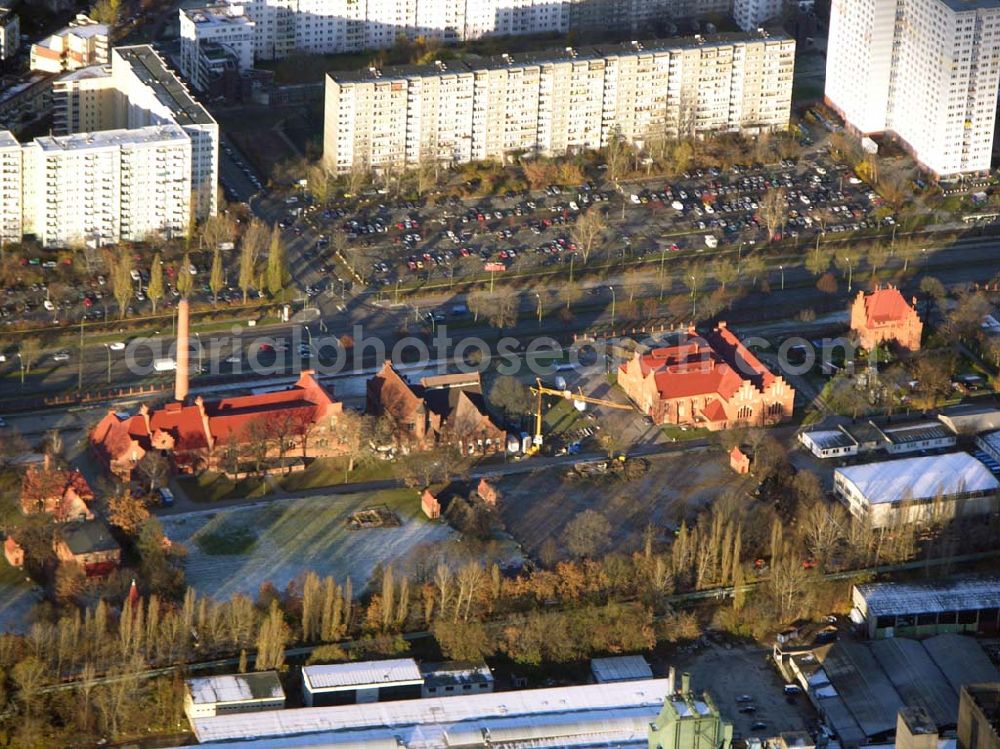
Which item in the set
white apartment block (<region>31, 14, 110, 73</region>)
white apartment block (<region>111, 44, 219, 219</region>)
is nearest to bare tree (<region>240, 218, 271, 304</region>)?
white apartment block (<region>111, 44, 219, 219</region>)

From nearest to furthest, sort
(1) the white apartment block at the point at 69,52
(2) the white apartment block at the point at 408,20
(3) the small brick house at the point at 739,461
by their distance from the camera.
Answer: (3) the small brick house at the point at 739,461, (1) the white apartment block at the point at 69,52, (2) the white apartment block at the point at 408,20

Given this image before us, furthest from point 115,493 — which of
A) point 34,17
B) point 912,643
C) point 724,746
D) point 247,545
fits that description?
point 34,17

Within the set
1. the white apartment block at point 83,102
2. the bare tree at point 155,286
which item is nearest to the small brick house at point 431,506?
the bare tree at point 155,286

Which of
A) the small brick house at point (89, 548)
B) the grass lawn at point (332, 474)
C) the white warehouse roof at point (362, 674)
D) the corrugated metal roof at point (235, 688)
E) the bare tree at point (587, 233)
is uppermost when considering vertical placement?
the bare tree at point (587, 233)

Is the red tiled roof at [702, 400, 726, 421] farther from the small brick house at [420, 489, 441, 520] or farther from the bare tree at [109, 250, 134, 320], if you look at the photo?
the bare tree at [109, 250, 134, 320]

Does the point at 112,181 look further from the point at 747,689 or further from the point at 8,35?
the point at 747,689

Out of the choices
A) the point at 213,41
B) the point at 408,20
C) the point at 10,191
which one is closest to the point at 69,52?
the point at 213,41

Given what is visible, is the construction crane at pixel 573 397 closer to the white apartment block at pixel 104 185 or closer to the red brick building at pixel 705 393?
the red brick building at pixel 705 393
